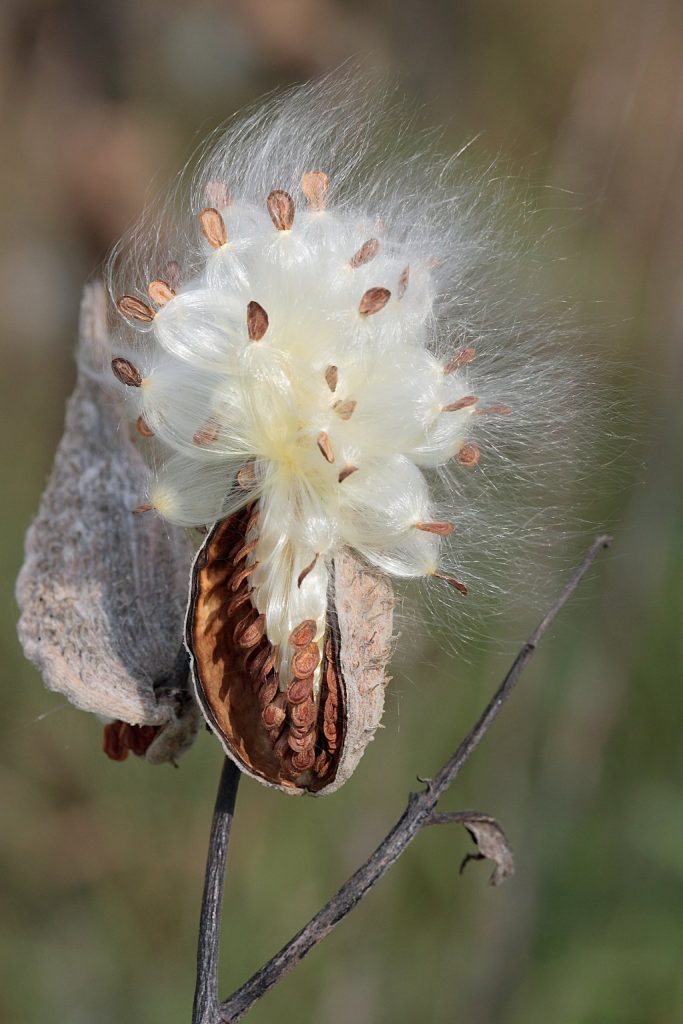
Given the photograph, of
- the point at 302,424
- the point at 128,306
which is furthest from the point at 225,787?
the point at 128,306

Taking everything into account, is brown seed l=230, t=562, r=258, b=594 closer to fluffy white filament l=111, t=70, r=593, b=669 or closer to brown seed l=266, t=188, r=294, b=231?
fluffy white filament l=111, t=70, r=593, b=669

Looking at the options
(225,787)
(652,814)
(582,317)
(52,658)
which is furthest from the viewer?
(652,814)

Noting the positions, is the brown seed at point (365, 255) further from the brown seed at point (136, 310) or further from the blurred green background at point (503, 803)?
the blurred green background at point (503, 803)

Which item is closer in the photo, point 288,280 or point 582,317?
point 288,280

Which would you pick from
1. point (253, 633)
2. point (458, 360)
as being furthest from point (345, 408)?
point (253, 633)

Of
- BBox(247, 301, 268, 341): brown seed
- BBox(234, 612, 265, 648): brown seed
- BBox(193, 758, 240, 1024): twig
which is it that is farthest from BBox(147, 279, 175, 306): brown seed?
BBox(193, 758, 240, 1024): twig

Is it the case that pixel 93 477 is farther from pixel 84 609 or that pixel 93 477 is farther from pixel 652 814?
pixel 652 814

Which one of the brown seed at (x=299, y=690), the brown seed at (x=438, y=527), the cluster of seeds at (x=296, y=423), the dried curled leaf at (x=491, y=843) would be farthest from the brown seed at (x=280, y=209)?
the dried curled leaf at (x=491, y=843)
